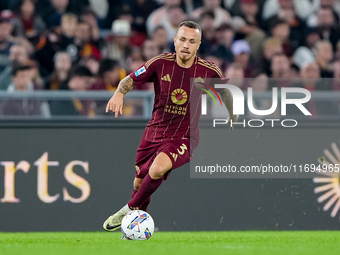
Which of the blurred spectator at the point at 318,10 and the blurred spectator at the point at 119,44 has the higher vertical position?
the blurred spectator at the point at 318,10

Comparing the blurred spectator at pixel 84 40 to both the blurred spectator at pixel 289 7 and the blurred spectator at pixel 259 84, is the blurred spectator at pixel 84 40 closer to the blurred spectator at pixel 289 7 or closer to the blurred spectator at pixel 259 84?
the blurred spectator at pixel 259 84

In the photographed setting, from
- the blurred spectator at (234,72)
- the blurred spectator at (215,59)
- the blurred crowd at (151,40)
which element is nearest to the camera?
the blurred crowd at (151,40)

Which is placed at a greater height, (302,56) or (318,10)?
(318,10)

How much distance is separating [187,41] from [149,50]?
3582 mm

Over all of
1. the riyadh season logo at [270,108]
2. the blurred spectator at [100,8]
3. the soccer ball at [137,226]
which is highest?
the blurred spectator at [100,8]

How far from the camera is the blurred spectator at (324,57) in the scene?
34.6 ft

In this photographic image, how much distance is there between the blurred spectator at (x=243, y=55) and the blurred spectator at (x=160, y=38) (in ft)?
3.75

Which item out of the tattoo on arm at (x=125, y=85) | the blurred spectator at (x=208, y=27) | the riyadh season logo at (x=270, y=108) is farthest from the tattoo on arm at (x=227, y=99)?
the blurred spectator at (x=208, y=27)

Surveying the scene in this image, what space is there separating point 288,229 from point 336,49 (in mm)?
3980

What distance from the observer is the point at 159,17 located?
11.2 meters

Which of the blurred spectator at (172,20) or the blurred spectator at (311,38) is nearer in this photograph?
the blurred spectator at (172,20)

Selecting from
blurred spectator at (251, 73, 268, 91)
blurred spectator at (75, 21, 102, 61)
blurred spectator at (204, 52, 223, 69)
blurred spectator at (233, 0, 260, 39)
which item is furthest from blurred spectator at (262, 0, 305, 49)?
blurred spectator at (75, 21, 102, 61)

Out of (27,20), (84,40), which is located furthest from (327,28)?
(27,20)

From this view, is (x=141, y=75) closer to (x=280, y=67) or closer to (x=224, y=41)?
(x=280, y=67)
